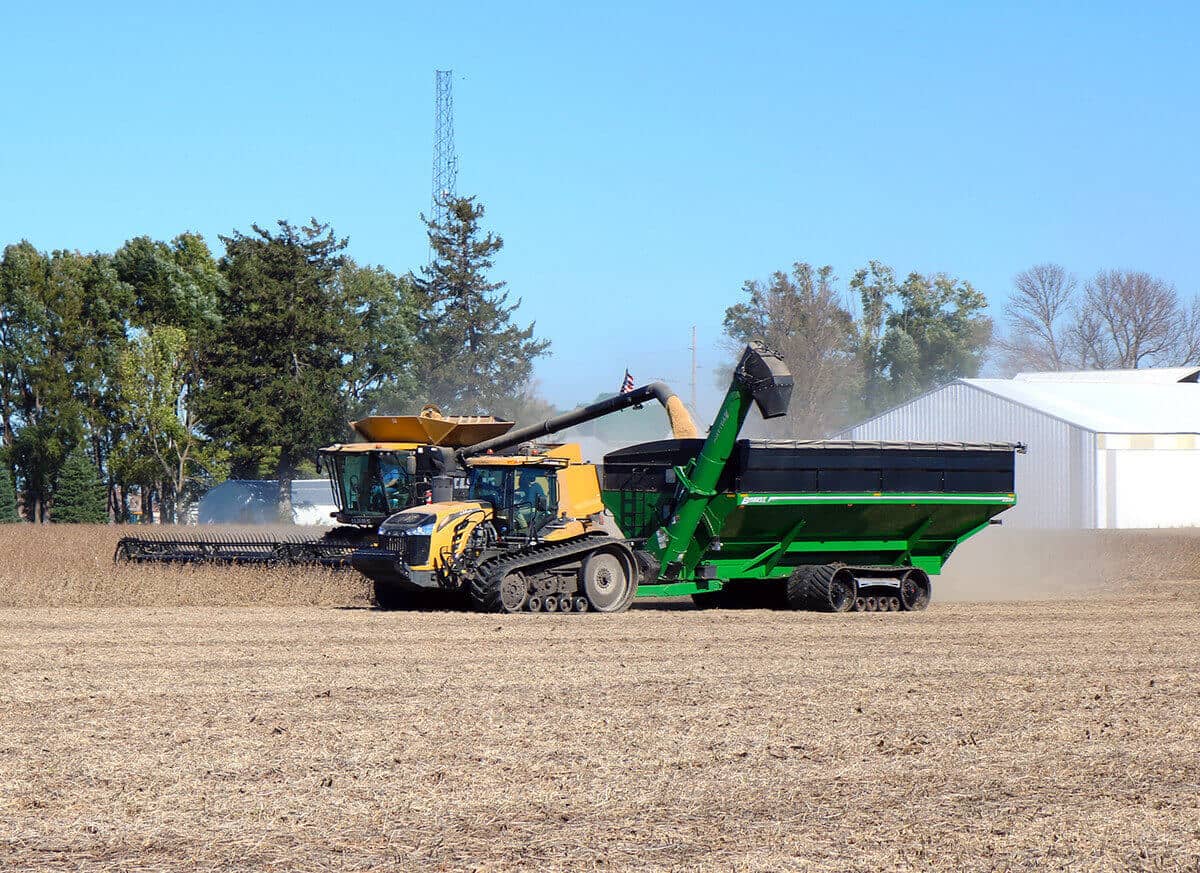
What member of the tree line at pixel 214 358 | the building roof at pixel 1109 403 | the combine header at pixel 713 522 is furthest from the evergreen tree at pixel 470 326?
the combine header at pixel 713 522

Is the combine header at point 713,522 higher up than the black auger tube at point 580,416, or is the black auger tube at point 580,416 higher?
the black auger tube at point 580,416

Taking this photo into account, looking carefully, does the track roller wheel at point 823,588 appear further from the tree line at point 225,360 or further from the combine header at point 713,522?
the tree line at point 225,360

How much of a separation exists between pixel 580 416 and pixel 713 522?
134 inches

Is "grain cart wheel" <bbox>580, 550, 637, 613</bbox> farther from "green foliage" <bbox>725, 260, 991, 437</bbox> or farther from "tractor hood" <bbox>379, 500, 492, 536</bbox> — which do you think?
"green foliage" <bbox>725, 260, 991, 437</bbox>

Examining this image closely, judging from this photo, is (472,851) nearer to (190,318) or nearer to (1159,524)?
(1159,524)

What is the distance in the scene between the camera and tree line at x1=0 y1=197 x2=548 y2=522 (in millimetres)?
54250

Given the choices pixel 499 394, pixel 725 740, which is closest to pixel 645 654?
pixel 725 740

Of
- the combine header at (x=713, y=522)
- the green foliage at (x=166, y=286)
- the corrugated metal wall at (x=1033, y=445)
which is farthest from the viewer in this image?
the green foliage at (x=166, y=286)

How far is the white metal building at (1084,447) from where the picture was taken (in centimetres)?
4791

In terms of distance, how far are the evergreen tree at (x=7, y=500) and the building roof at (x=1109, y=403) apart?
35561 mm

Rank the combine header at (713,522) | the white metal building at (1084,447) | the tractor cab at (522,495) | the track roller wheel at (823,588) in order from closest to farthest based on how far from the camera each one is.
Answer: the combine header at (713,522), the tractor cab at (522,495), the track roller wheel at (823,588), the white metal building at (1084,447)

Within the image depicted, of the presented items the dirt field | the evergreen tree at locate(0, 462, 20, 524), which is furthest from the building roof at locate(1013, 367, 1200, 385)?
the dirt field

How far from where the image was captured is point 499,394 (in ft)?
229

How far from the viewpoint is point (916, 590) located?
67.3 feet
